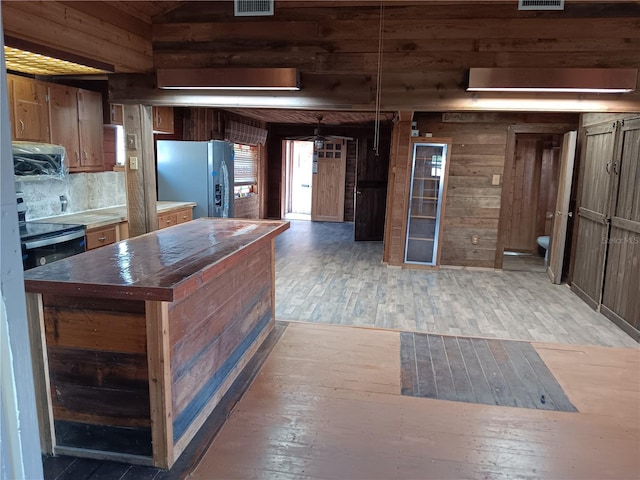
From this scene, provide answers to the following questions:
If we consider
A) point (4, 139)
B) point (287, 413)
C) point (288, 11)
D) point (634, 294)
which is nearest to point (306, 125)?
point (288, 11)

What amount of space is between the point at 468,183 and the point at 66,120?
480cm

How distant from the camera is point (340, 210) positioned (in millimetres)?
10867

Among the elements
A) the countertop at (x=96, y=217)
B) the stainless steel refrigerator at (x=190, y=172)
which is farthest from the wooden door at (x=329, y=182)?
the countertop at (x=96, y=217)

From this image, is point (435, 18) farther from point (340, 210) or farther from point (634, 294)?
point (340, 210)

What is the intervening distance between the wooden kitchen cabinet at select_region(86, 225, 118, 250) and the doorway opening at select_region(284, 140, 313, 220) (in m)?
7.75

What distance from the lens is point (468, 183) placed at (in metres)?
6.19

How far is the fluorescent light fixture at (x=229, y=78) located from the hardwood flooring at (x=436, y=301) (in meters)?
2.00

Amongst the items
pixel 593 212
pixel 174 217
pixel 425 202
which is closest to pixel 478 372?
pixel 593 212

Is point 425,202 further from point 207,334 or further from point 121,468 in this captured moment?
point 121,468

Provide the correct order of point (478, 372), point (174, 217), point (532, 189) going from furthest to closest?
point (532, 189), point (174, 217), point (478, 372)

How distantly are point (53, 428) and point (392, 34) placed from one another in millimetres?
3490

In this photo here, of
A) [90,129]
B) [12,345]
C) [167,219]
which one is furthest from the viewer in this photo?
[167,219]

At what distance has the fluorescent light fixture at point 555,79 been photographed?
10.9 feet

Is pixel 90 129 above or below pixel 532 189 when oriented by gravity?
above
